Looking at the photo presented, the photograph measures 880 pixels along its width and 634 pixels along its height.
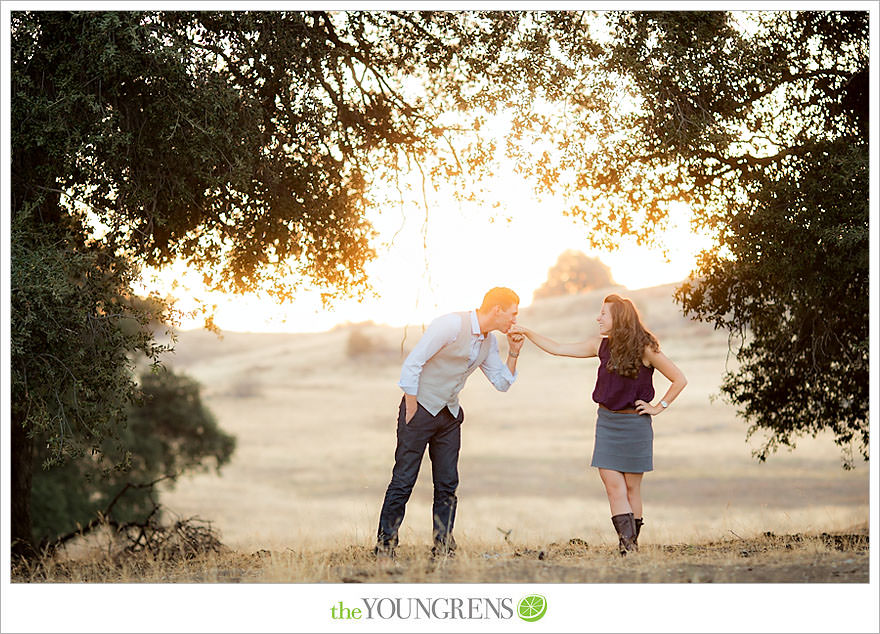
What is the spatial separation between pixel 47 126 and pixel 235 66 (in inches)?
75.8

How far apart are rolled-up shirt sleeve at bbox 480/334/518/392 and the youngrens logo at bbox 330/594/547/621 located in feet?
5.77

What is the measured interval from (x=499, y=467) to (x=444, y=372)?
122 feet

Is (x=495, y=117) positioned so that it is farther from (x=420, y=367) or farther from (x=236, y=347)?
(x=236, y=347)

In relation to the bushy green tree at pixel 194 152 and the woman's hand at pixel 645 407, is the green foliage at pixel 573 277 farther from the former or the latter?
the woman's hand at pixel 645 407

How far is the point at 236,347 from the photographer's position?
62938 millimetres

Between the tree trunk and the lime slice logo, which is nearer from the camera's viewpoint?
the lime slice logo

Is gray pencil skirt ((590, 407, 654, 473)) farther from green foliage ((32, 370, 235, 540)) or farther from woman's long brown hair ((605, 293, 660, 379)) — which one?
green foliage ((32, 370, 235, 540))

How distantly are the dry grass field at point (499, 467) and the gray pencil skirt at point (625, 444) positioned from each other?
2.38ft

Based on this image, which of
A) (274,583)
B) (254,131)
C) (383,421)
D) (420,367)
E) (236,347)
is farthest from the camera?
(236,347)

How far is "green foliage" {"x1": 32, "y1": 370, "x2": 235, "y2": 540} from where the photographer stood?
2448 cm

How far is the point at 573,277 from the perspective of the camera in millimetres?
59062

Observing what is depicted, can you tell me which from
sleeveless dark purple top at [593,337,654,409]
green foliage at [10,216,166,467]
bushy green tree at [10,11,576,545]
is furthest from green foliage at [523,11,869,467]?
green foliage at [10,216,166,467]

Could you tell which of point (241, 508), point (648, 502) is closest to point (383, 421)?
point (241, 508)

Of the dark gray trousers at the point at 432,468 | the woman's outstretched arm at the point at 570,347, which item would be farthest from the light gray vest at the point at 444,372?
the woman's outstretched arm at the point at 570,347
